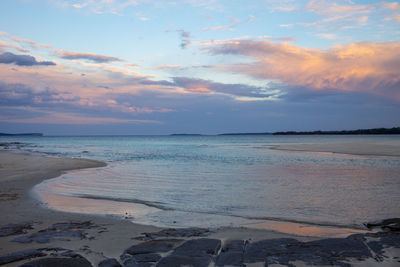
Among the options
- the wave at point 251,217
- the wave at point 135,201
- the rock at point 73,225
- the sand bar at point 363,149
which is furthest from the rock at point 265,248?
the sand bar at point 363,149

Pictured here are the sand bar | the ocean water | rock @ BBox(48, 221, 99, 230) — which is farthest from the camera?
the sand bar

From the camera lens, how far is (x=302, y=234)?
6945mm

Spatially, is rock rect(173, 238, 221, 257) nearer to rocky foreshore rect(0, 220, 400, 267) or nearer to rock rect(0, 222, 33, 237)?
rocky foreshore rect(0, 220, 400, 267)

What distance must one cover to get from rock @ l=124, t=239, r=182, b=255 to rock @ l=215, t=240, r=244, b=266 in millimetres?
→ 933

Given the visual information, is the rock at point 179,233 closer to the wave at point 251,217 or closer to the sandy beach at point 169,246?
the sandy beach at point 169,246

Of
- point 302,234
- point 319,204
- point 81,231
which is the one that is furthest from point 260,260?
point 319,204

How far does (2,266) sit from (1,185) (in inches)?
393

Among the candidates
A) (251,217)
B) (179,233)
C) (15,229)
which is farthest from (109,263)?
(251,217)

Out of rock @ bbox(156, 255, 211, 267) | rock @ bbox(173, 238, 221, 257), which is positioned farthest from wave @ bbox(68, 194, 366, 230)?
rock @ bbox(156, 255, 211, 267)

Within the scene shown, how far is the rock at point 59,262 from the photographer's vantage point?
4.84 meters

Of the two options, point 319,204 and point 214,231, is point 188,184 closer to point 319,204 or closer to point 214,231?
point 319,204

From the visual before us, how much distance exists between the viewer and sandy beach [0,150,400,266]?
5.11 metres

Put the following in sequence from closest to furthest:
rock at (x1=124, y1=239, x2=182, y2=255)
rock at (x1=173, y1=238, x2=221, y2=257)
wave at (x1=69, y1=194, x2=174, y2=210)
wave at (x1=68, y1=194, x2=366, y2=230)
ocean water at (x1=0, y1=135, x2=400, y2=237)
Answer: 1. rock at (x1=173, y1=238, x2=221, y2=257)
2. rock at (x1=124, y1=239, x2=182, y2=255)
3. wave at (x1=68, y1=194, x2=366, y2=230)
4. ocean water at (x1=0, y1=135, x2=400, y2=237)
5. wave at (x1=69, y1=194, x2=174, y2=210)

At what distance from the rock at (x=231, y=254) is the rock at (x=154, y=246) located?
93 centimetres
